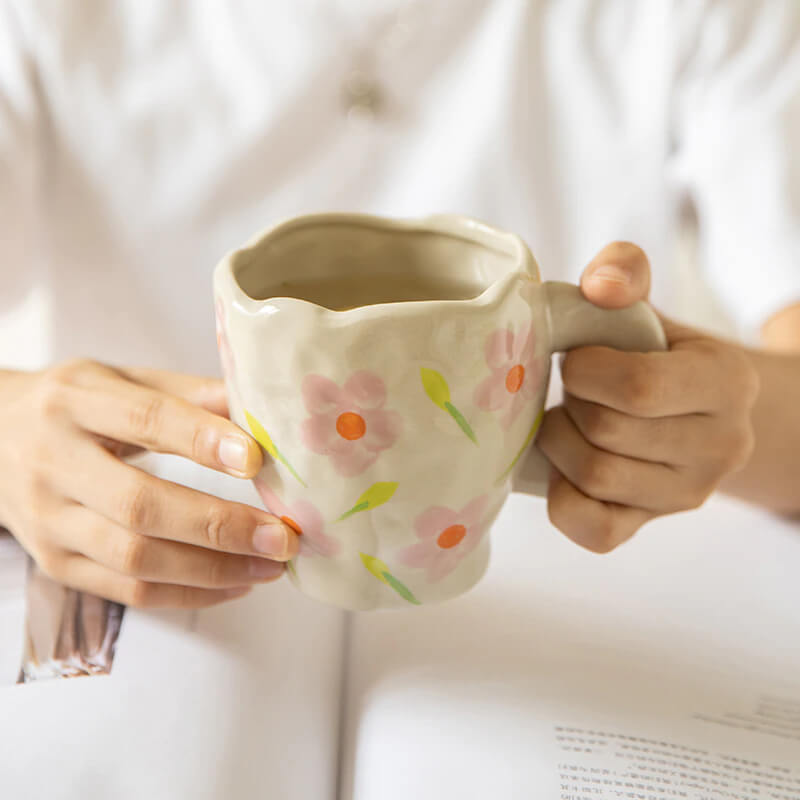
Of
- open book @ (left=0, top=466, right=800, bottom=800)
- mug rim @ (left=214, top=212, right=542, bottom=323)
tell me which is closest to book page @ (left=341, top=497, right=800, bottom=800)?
open book @ (left=0, top=466, right=800, bottom=800)

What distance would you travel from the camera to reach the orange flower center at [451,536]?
0.39 meters

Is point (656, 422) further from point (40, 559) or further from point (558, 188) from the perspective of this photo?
point (558, 188)

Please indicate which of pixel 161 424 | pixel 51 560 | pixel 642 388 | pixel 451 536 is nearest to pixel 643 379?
pixel 642 388

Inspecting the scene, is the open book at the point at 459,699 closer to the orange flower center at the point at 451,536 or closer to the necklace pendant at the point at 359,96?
the orange flower center at the point at 451,536

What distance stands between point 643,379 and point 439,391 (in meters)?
0.13

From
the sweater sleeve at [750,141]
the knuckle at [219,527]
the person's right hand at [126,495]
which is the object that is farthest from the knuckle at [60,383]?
the sweater sleeve at [750,141]

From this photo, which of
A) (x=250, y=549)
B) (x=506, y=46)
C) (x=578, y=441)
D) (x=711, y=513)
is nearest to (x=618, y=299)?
(x=578, y=441)

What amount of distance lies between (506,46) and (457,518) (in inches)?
22.7

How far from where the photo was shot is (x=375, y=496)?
0.36m

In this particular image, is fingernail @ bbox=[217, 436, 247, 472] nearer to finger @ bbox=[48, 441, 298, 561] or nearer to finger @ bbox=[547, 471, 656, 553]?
finger @ bbox=[48, 441, 298, 561]

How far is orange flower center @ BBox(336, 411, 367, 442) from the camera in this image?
332 mm

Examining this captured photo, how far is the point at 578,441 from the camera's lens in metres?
0.44

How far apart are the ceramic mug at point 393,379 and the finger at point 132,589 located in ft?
0.28

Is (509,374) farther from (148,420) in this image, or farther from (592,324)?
(148,420)
